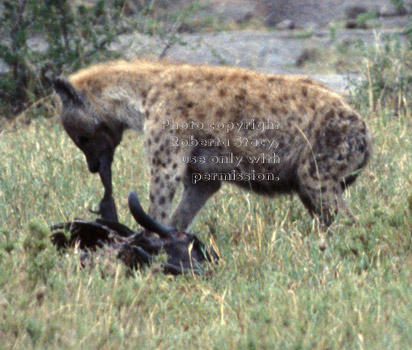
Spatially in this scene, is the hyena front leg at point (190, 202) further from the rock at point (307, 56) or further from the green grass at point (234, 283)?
the rock at point (307, 56)

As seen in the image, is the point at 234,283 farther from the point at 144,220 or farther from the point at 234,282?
the point at 144,220

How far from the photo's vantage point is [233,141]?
5.05 m

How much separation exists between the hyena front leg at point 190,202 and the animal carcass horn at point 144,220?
26.9 inches

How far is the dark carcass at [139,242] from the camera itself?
446cm

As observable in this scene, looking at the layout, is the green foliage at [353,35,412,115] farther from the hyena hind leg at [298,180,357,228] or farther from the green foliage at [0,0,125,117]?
the hyena hind leg at [298,180,357,228]

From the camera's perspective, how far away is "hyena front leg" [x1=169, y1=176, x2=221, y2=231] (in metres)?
5.33

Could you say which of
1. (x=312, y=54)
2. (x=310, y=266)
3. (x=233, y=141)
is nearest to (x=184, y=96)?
(x=233, y=141)

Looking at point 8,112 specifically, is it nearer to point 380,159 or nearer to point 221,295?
point 380,159

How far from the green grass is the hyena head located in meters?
0.41

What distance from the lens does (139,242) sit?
4.58m

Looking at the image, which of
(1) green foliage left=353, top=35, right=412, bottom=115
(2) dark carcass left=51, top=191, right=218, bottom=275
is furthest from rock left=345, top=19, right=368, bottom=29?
(2) dark carcass left=51, top=191, right=218, bottom=275

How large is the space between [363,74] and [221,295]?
4.78 metres

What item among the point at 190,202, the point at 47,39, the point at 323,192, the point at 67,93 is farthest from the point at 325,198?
the point at 47,39

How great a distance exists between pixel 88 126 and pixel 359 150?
5.25ft
